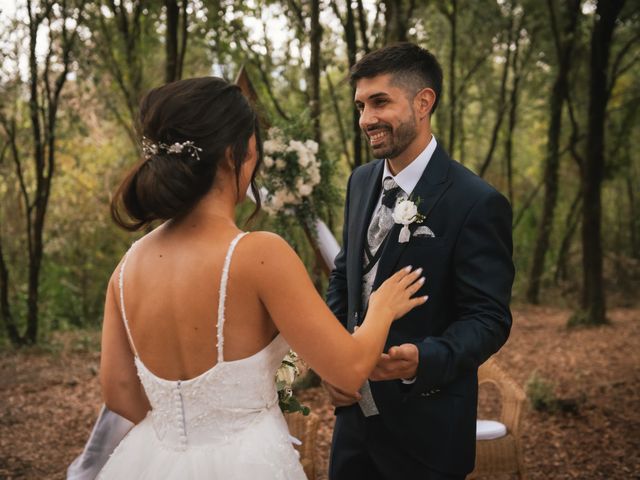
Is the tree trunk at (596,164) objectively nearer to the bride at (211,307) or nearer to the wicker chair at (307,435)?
the wicker chair at (307,435)

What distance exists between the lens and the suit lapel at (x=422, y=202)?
2.29 metres

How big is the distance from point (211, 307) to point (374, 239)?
0.91 metres

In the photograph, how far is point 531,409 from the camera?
19.7 ft

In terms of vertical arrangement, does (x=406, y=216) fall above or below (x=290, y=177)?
below

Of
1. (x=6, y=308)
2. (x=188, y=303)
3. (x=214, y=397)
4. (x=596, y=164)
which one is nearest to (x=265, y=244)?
(x=188, y=303)

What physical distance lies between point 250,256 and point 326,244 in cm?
302

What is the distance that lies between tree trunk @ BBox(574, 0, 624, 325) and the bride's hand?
7.67 meters

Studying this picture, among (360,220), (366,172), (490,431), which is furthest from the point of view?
(490,431)

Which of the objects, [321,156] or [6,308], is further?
[6,308]

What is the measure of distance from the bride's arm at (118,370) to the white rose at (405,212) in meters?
0.96

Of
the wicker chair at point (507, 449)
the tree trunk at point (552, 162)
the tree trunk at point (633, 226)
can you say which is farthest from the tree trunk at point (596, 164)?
the wicker chair at point (507, 449)

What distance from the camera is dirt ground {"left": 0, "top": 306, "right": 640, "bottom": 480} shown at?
499cm

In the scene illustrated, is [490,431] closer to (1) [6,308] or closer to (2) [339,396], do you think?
(2) [339,396]

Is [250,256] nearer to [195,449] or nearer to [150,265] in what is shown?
[150,265]
